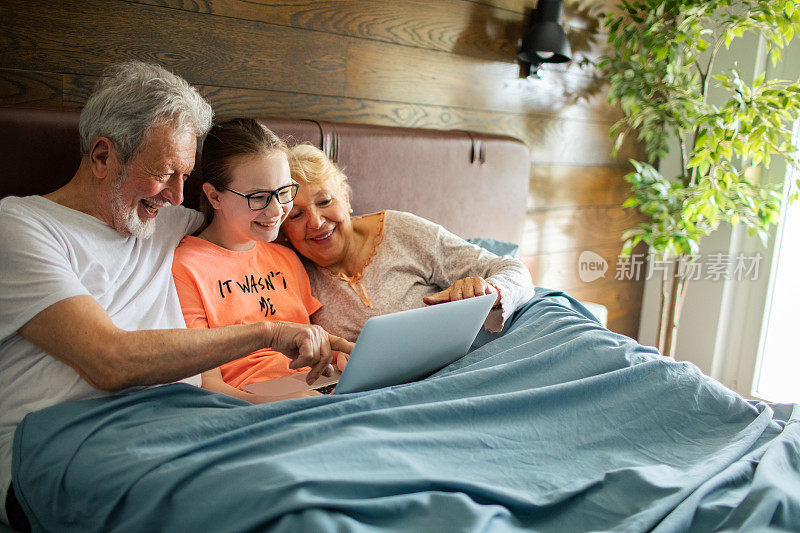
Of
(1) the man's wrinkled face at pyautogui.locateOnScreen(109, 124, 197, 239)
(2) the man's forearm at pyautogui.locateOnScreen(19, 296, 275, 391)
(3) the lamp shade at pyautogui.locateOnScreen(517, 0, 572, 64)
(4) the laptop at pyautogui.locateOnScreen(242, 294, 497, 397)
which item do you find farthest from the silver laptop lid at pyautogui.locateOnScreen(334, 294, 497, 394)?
(3) the lamp shade at pyautogui.locateOnScreen(517, 0, 572, 64)

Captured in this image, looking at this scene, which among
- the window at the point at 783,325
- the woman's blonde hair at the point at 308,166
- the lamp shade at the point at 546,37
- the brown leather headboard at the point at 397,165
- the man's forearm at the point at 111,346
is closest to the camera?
the man's forearm at the point at 111,346

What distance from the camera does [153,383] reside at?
1075 millimetres

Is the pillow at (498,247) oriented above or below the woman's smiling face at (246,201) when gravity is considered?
Result: below

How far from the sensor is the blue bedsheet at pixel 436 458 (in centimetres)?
82

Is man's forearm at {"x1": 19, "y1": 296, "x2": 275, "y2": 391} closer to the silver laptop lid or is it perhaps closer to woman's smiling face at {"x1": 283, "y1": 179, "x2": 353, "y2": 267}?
the silver laptop lid

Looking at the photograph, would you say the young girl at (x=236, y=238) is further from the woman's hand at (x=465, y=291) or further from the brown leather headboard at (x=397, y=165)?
the woman's hand at (x=465, y=291)

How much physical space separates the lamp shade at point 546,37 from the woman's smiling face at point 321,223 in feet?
3.40

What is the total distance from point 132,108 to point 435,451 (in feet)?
2.70

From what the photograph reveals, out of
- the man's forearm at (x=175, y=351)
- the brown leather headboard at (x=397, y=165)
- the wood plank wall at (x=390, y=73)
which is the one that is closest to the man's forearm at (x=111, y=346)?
the man's forearm at (x=175, y=351)

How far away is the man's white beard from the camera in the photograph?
3.88ft

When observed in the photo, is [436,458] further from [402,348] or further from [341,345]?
[341,345]

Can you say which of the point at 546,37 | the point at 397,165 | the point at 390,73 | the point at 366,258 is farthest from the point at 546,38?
the point at 366,258

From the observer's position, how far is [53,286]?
1016mm

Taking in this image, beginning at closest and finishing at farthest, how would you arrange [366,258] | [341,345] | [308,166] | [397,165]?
[341,345], [308,166], [366,258], [397,165]
